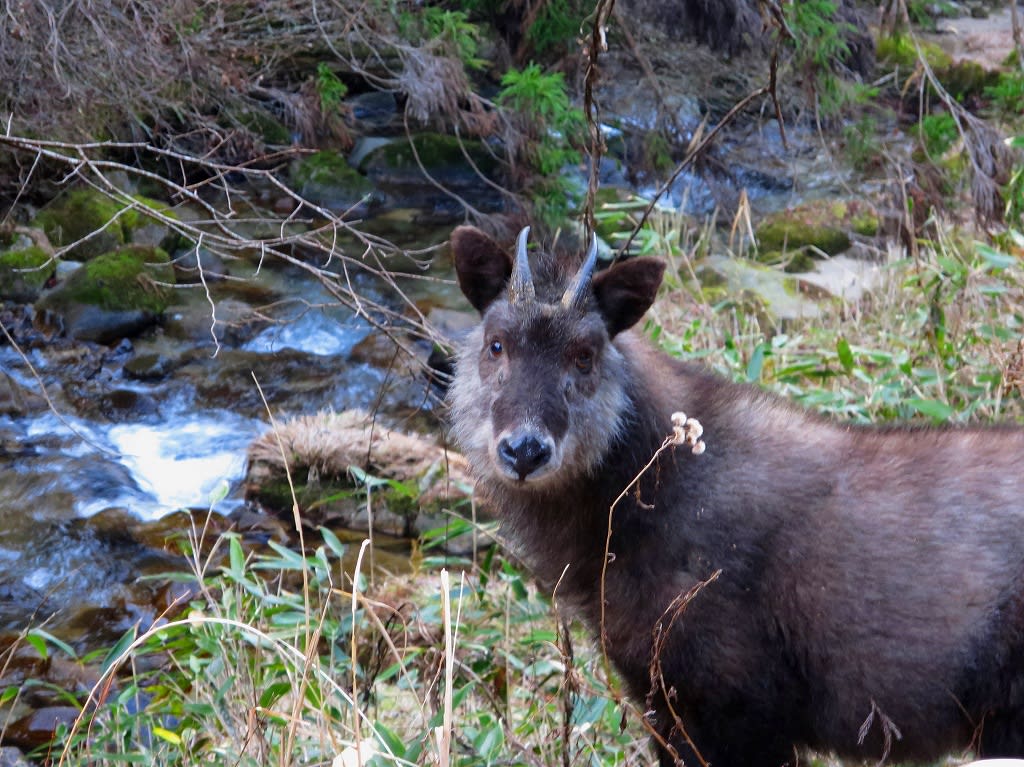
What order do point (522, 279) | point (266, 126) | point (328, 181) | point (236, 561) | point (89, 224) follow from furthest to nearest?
1. point (328, 181)
2. point (266, 126)
3. point (89, 224)
4. point (236, 561)
5. point (522, 279)

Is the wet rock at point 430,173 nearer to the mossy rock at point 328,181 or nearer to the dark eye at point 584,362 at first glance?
the mossy rock at point 328,181

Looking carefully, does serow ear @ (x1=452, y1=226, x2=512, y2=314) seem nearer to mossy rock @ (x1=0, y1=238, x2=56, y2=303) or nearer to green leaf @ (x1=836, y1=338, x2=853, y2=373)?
green leaf @ (x1=836, y1=338, x2=853, y2=373)

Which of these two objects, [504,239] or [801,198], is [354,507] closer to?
A: [504,239]

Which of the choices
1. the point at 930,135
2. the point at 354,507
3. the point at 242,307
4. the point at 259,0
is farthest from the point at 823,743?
the point at 259,0

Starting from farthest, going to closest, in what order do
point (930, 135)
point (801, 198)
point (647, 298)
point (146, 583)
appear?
point (801, 198) < point (930, 135) < point (146, 583) < point (647, 298)

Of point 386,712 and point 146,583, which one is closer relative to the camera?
point 386,712

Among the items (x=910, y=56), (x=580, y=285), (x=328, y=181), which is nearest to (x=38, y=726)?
(x=580, y=285)

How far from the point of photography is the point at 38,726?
5988 millimetres

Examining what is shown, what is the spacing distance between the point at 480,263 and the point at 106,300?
→ 25.8ft

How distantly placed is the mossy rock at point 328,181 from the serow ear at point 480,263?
405 inches

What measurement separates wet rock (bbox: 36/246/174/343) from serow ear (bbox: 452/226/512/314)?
7.31 meters

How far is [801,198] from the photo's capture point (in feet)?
47.9

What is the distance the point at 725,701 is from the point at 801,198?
12010 millimetres

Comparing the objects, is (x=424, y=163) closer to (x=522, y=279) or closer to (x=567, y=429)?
(x=522, y=279)
